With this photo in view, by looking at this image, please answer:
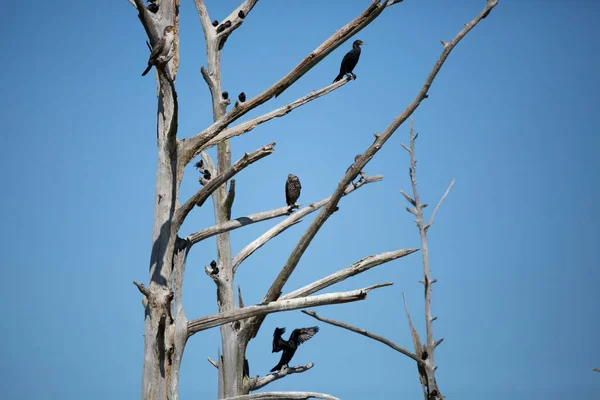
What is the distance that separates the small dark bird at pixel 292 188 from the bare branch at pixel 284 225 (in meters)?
0.99

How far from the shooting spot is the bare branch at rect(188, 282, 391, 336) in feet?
10.5

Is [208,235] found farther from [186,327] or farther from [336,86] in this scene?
[336,86]

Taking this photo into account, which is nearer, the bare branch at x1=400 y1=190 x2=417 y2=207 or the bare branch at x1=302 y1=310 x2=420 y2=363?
the bare branch at x1=302 y1=310 x2=420 y2=363

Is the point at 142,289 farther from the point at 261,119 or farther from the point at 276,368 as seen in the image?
the point at 276,368

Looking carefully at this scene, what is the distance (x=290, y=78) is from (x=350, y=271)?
1.21 m

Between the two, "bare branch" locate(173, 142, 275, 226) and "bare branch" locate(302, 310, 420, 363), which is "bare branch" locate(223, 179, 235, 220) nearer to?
"bare branch" locate(302, 310, 420, 363)

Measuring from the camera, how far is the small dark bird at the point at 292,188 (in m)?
6.82

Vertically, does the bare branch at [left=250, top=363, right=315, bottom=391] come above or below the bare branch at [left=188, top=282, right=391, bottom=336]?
above

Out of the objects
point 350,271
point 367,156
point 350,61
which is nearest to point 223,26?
point 350,61

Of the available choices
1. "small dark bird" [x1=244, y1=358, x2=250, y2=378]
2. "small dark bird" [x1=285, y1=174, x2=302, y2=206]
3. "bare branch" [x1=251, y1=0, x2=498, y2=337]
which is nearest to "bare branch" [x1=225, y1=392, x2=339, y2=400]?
"bare branch" [x1=251, y1=0, x2=498, y2=337]

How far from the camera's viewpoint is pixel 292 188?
685 cm

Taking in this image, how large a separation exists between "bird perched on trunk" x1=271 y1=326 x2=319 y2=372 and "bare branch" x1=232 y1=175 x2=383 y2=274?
860 millimetres

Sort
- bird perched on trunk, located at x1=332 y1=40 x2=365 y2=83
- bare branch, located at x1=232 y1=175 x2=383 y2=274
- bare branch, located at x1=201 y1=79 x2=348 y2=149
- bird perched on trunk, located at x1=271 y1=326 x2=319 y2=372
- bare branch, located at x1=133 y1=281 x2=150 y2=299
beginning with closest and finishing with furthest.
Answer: bare branch, located at x1=133 y1=281 x2=150 y2=299 < bare branch, located at x1=201 y1=79 x2=348 y2=149 < bare branch, located at x1=232 y1=175 x2=383 y2=274 < bird perched on trunk, located at x1=271 y1=326 x2=319 y2=372 < bird perched on trunk, located at x1=332 y1=40 x2=365 y2=83

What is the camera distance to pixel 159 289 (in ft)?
11.2
